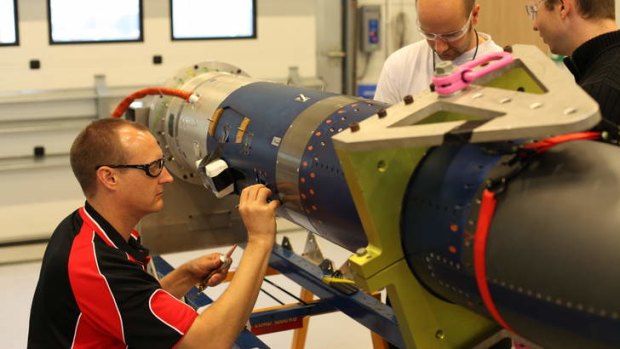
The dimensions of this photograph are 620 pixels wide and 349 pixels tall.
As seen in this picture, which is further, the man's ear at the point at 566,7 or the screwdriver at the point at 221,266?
the screwdriver at the point at 221,266

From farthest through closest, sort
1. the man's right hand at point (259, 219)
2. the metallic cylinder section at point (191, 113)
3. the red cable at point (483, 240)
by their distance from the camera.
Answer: the metallic cylinder section at point (191, 113) < the man's right hand at point (259, 219) < the red cable at point (483, 240)

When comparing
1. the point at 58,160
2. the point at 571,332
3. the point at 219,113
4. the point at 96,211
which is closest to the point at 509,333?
the point at 571,332

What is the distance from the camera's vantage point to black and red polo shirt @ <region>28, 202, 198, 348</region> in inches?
72.6

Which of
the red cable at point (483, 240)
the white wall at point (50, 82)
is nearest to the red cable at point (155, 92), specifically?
the red cable at point (483, 240)

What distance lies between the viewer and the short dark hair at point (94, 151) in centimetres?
200

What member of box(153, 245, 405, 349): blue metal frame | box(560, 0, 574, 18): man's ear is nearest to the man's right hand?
box(153, 245, 405, 349): blue metal frame

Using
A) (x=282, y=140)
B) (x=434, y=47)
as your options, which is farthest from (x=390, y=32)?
(x=282, y=140)

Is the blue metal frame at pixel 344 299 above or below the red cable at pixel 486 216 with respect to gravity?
below

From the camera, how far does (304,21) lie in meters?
5.71

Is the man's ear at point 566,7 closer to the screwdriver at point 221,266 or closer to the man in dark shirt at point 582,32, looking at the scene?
the man in dark shirt at point 582,32

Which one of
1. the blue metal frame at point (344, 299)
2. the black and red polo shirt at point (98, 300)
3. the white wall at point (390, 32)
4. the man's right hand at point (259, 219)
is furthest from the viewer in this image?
the white wall at point (390, 32)

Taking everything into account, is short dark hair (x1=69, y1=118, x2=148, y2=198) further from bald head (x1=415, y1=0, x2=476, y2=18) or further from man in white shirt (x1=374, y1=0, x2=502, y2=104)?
bald head (x1=415, y1=0, x2=476, y2=18)

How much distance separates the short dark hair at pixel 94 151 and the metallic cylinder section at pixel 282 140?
1.42ft

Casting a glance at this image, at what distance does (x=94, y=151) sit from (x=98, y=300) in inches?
14.4
